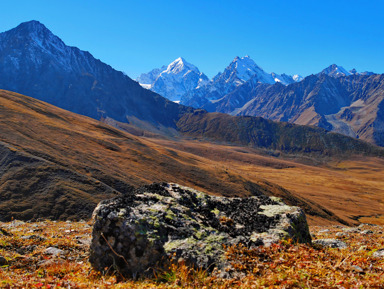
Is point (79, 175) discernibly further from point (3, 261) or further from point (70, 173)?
point (3, 261)

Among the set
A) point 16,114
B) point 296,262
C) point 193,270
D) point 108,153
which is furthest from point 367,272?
point 16,114

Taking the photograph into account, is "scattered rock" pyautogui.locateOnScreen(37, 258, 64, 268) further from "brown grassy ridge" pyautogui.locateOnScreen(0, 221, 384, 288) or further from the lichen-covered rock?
the lichen-covered rock

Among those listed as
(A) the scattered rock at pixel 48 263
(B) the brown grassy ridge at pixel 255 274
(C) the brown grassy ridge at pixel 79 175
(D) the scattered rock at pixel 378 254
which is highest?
(D) the scattered rock at pixel 378 254

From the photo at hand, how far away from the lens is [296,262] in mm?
6461

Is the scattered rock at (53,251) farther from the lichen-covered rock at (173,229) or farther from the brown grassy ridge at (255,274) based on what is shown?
the lichen-covered rock at (173,229)

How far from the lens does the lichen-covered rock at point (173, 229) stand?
6.98m

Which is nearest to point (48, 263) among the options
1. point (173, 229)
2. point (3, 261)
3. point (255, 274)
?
point (3, 261)

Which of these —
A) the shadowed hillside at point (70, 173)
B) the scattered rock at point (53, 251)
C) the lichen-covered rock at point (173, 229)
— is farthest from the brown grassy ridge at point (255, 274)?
the shadowed hillside at point (70, 173)

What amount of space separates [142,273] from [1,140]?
142 feet

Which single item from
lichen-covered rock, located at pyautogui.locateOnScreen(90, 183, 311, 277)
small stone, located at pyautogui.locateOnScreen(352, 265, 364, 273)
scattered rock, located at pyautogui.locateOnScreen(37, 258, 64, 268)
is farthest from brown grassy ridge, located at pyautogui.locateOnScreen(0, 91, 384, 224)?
small stone, located at pyautogui.locateOnScreen(352, 265, 364, 273)

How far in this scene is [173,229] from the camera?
759 cm

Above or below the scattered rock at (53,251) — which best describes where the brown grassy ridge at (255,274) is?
above

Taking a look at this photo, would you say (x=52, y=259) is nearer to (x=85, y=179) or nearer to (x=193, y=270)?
(x=193, y=270)

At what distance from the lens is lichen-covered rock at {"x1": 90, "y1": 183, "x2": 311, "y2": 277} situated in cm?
698
